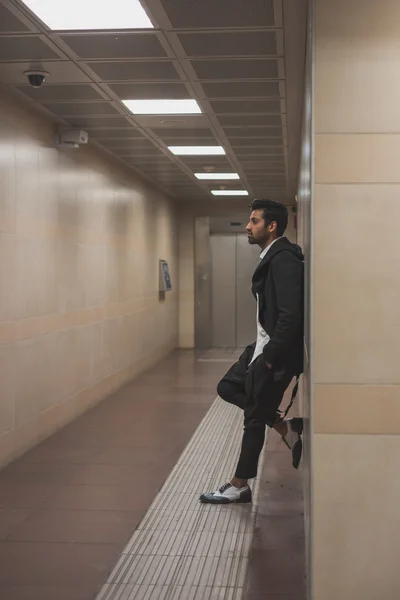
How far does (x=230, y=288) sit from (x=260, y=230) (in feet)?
34.6

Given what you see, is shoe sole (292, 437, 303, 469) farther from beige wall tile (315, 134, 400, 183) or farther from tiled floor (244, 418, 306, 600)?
beige wall tile (315, 134, 400, 183)

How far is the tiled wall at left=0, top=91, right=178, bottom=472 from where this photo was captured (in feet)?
18.0

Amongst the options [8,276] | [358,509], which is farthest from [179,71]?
[358,509]


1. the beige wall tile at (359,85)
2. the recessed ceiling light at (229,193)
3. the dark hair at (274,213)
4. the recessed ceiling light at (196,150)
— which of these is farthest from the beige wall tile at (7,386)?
the recessed ceiling light at (229,193)

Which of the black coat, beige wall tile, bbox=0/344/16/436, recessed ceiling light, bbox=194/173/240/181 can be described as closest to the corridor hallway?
beige wall tile, bbox=0/344/16/436

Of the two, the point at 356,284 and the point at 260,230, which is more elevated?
the point at 260,230

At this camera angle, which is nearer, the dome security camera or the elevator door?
the dome security camera

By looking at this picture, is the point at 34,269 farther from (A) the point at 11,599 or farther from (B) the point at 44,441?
(A) the point at 11,599

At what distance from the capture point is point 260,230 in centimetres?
422

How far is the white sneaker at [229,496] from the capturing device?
4438mm

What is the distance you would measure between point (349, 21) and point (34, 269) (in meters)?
3.84

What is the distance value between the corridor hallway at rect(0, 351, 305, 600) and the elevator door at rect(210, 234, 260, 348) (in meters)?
7.82

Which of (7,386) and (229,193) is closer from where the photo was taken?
(7,386)

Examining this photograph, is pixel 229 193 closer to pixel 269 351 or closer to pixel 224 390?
pixel 224 390
